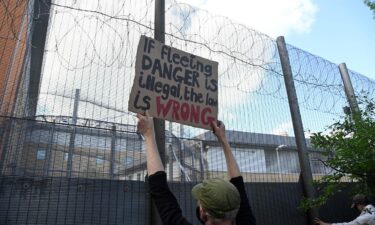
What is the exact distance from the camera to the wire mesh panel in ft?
12.5

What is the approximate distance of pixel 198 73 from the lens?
3217 millimetres

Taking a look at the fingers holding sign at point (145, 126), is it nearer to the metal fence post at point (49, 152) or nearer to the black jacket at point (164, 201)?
the black jacket at point (164, 201)

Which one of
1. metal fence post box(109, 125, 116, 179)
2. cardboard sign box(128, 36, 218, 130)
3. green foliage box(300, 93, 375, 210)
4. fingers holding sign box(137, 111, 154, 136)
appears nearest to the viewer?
fingers holding sign box(137, 111, 154, 136)

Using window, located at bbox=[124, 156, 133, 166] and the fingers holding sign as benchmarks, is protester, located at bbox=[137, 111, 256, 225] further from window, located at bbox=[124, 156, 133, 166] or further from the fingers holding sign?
window, located at bbox=[124, 156, 133, 166]

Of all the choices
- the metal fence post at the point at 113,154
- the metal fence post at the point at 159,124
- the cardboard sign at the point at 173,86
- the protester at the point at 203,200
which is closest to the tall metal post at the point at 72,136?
the metal fence post at the point at 113,154

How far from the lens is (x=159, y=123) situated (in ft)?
12.5

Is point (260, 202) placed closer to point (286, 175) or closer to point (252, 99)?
point (286, 175)

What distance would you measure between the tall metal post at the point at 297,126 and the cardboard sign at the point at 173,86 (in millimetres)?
3352

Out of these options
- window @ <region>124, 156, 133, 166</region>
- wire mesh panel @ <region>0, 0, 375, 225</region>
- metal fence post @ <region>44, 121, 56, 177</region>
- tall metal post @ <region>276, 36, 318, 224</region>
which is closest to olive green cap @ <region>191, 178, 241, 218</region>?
wire mesh panel @ <region>0, 0, 375, 225</region>

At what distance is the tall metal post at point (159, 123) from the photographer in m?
3.71

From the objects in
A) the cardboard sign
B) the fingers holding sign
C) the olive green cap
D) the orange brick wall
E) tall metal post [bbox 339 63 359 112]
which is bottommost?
the olive green cap

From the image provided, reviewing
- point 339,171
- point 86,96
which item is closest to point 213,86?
point 86,96

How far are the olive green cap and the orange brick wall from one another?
9.60ft

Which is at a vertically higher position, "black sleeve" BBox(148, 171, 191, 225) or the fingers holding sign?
the fingers holding sign
